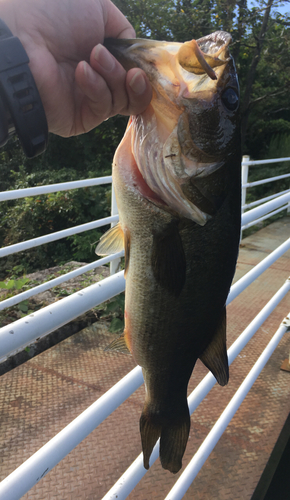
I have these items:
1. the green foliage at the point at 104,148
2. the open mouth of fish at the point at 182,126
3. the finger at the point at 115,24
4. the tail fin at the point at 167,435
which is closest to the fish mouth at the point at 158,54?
the open mouth of fish at the point at 182,126

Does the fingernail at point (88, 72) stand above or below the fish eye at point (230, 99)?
above

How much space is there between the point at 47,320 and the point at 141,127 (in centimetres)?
47

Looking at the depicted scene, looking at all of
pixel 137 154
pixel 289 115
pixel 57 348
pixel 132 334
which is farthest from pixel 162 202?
pixel 289 115

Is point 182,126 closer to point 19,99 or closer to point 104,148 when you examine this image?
point 19,99

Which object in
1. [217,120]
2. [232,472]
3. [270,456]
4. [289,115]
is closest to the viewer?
[217,120]

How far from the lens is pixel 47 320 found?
30.5 inches

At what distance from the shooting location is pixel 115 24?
3.27 ft

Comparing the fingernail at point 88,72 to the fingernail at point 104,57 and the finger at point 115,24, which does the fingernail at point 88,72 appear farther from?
the finger at point 115,24

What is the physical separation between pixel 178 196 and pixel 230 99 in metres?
0.25

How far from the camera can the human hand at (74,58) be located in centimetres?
82

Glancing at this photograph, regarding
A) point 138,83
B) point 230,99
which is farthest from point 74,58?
point 230,99

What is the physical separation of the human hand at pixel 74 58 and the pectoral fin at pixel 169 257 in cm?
29

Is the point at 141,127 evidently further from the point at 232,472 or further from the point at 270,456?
the point at 270,456

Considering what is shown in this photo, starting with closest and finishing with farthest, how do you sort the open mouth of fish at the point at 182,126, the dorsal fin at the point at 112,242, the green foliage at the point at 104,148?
the open mouth of fish at the point at 182,126 < the dorsal fin at the point at 112,242 < the green foliage at the point at 104,148
